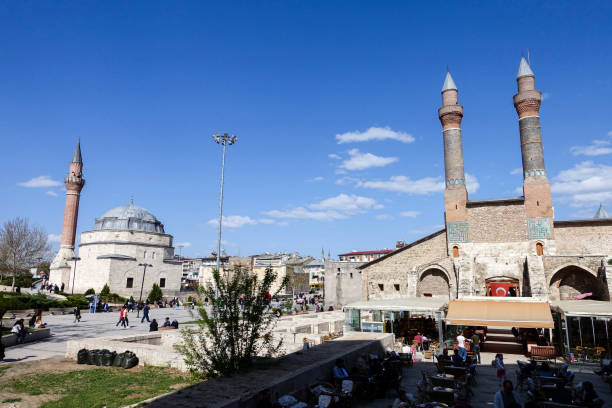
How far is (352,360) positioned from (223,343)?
12.7 ft

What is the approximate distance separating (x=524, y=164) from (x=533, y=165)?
1.76 feet

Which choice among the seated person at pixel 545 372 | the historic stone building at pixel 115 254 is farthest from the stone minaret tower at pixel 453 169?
the historic stone building at pixel 115 254

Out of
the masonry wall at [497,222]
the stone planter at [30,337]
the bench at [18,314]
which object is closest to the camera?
the stone planter at [30,337]

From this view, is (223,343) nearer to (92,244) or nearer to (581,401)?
(581,401)

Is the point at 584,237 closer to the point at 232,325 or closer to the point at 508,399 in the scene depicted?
the point at 508,399

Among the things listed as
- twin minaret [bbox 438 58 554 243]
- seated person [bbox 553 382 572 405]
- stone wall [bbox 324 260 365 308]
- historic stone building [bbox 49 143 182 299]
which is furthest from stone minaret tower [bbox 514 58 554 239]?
historic stone building [bbox 49 143 182 299]

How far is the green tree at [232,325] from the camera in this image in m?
8.37

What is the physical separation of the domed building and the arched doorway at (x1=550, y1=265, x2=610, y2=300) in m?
39.6

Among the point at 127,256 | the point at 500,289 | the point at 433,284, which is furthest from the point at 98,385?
the point at 127,256

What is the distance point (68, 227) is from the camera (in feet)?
159

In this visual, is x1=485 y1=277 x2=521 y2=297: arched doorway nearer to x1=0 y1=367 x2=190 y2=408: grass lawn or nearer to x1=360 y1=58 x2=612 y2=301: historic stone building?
x1=360 y1=58 x2=612 y2=301: historic stone building

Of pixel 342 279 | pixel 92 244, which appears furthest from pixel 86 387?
pixel 92 244

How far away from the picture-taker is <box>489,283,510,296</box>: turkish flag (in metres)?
22.6

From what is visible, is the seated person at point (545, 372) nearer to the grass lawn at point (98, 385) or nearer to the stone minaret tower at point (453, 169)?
the grass lawn at point (98, 385)
